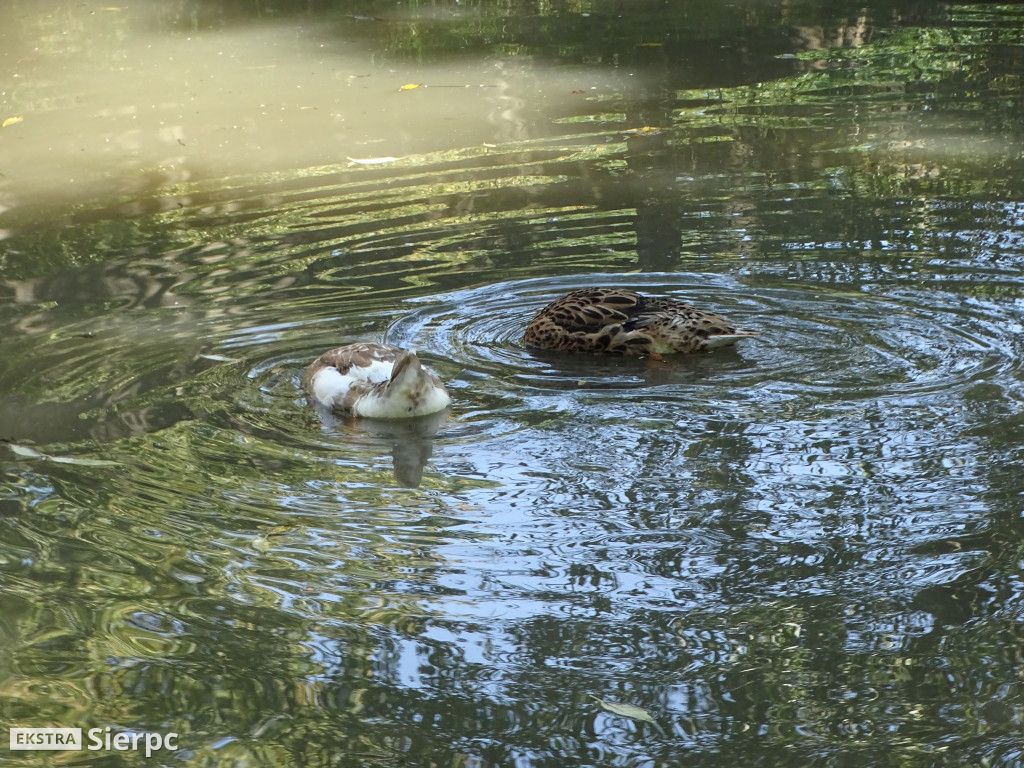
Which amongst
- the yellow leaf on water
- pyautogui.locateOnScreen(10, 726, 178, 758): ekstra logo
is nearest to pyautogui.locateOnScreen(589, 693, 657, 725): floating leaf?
pyautogui.locateOnScreen(10, 726, 178, 758): ekstra logo

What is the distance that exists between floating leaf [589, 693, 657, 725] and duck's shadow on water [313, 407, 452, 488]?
7.08ft

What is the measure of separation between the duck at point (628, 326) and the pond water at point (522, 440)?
0.50 ft

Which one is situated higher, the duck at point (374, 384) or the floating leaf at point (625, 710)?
the duck at point (374, 384)

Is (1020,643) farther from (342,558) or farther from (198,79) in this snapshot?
(198,79)

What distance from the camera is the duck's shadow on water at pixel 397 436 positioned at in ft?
22.2

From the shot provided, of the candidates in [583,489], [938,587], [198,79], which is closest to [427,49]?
[198,79]

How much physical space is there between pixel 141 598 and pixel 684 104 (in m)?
10.5

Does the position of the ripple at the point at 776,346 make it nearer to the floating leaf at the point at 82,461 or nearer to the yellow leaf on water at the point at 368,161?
the floating leaf at the point at 82,461

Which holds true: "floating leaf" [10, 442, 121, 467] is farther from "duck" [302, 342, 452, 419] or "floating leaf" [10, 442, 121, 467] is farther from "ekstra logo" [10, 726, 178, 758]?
"ekstra logo" [10, 726, 178, 758]

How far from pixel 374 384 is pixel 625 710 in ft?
10.8

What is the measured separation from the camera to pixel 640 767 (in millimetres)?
4316

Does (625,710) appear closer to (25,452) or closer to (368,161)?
(25,452)

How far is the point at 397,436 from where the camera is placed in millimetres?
7211

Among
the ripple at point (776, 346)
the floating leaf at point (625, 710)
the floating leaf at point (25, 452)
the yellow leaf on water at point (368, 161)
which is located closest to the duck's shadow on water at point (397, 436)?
the ripple at point (776, 346)
